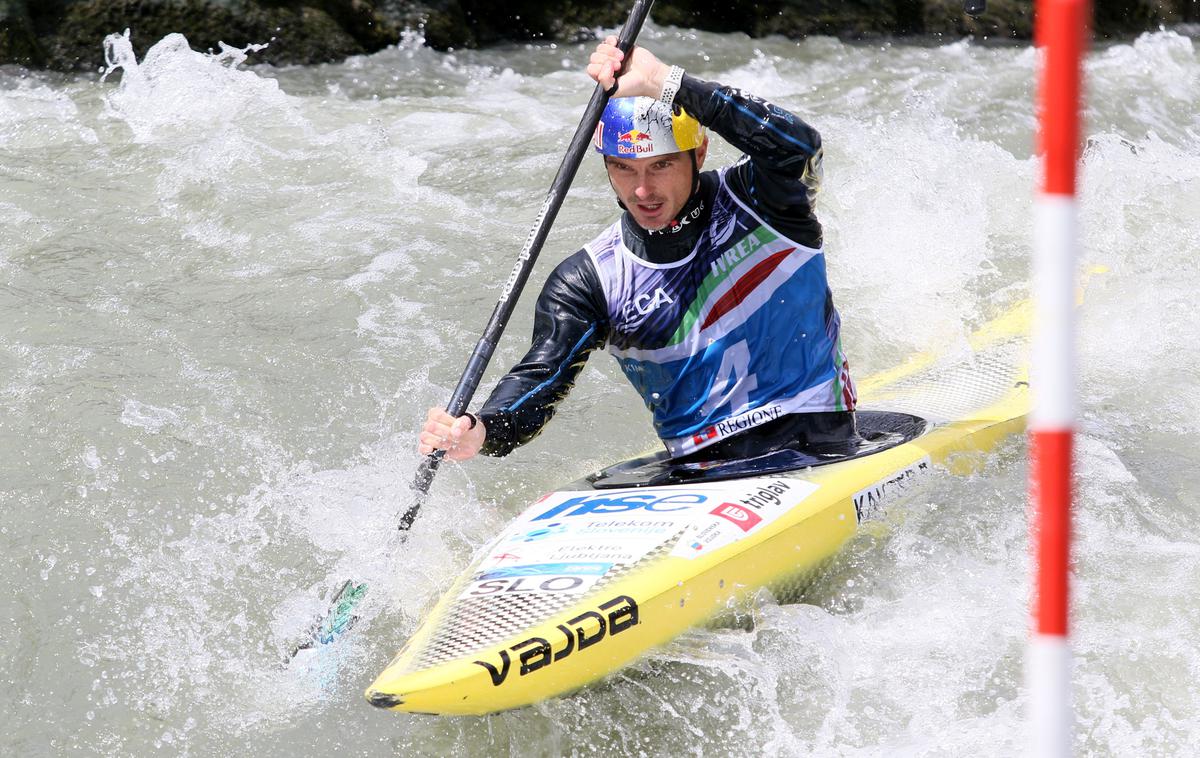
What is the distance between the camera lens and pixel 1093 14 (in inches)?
492

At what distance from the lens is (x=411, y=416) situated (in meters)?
4.82

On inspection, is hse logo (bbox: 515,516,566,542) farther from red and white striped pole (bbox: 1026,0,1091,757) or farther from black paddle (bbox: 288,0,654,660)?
red and white striped pole (bbox: 1026,0,1091,757)

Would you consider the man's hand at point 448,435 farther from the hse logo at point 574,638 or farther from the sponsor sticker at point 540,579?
the hse logo at point 574,638

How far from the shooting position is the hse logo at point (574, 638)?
2.79 meters

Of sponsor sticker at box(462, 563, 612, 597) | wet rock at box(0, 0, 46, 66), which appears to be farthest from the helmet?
wet rock at box(0, 0, 46, 66)

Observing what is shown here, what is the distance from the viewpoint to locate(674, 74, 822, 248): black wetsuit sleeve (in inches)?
128

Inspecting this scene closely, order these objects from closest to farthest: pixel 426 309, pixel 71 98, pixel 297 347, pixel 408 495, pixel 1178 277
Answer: pixel 408 495, pixel 297 347, pixel 426 309, pixel 1178 277, pixel 71 98

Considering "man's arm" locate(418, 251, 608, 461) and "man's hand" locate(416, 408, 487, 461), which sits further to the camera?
"man's arm" locate(418, 251, 608, 461)

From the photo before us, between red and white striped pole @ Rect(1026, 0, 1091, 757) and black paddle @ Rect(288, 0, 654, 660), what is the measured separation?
2.06m

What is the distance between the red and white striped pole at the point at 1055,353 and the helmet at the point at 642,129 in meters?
1.90

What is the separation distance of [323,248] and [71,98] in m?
3.08

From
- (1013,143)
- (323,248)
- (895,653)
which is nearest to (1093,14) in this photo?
(1013,143)

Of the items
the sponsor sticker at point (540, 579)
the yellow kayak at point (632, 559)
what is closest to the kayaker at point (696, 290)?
the yellow kayak at point (632, 559)

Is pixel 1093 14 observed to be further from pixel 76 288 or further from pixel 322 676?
pixel 322 676
